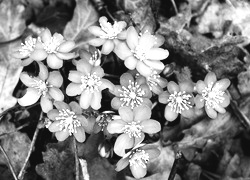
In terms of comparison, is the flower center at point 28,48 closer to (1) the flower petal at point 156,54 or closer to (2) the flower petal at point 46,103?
(2) the flower petal at point 46,103

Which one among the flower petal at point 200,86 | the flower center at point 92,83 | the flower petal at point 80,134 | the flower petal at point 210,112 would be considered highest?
the flower center at point 92,83

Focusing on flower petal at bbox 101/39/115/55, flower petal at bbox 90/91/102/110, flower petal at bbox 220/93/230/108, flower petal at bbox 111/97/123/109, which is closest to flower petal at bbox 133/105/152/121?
flower petal at bbox 111/97/123/109

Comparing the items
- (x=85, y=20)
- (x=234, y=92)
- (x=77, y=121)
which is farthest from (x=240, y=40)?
(x=77, y=121)

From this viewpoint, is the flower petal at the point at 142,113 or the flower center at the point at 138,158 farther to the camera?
the flower center at the point at 138,158

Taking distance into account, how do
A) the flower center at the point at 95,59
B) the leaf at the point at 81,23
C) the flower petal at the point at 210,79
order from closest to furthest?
the flower center at the point at 95,59, the flower petal at the point at 210,79, the leaf at the point at 81,23

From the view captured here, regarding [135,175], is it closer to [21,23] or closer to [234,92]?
[234,92]

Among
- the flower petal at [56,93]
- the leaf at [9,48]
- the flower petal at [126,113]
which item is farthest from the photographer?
the leaf at [9,48]

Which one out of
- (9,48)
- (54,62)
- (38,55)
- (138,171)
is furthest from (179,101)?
(9,48)

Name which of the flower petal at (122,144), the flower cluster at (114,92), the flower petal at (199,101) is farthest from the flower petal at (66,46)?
the flower petal at (199,101)

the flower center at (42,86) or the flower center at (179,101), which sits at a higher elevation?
the flower center at (42,86)
